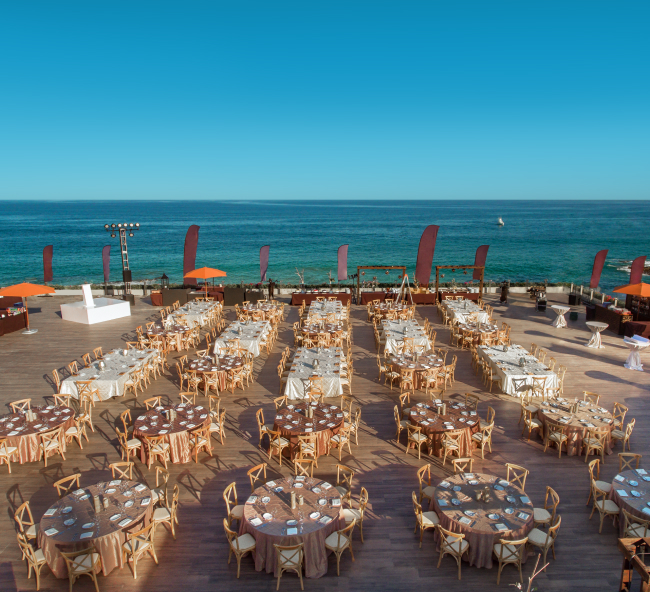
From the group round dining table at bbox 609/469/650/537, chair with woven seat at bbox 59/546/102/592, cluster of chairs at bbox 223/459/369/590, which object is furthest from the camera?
round dining table at bbox 609/469/650/537

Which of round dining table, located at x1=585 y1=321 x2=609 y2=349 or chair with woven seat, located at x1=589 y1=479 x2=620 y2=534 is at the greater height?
round dining table, located at x1=585 y1=321 x2=609 y2=349

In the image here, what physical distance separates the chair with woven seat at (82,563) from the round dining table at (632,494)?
7.36m

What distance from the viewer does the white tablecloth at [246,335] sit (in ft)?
45.9

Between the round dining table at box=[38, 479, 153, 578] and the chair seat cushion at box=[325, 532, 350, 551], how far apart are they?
263 cm

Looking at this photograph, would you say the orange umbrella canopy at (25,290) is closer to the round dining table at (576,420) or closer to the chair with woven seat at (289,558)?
the chair with woven seat at (289,558)

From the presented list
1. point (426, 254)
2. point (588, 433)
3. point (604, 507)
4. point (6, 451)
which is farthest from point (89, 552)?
point (426, 254)

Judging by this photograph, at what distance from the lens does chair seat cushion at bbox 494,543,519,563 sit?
563 cm

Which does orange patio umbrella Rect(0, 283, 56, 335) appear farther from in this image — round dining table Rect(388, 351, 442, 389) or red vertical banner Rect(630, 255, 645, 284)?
red vertical banner Rect(630, 255, 645, 284)

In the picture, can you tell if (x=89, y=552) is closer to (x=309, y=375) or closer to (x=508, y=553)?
(x=508, y=553)

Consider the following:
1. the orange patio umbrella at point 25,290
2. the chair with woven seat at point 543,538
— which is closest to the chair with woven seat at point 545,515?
the chair with woven seat at point 543,538

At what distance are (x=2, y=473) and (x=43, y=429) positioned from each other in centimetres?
102

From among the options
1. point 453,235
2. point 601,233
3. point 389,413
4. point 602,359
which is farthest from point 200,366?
point 601,233

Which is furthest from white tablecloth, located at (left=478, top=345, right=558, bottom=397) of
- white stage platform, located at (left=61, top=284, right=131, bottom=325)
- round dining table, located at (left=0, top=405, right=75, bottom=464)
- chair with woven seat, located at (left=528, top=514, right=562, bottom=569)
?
white stage platform, located at (left=61, top=284, right=131, bottom=325)

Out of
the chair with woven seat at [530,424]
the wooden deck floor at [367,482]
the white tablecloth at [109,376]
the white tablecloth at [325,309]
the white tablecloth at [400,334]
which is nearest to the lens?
the wooden deck floor at [367,482]
